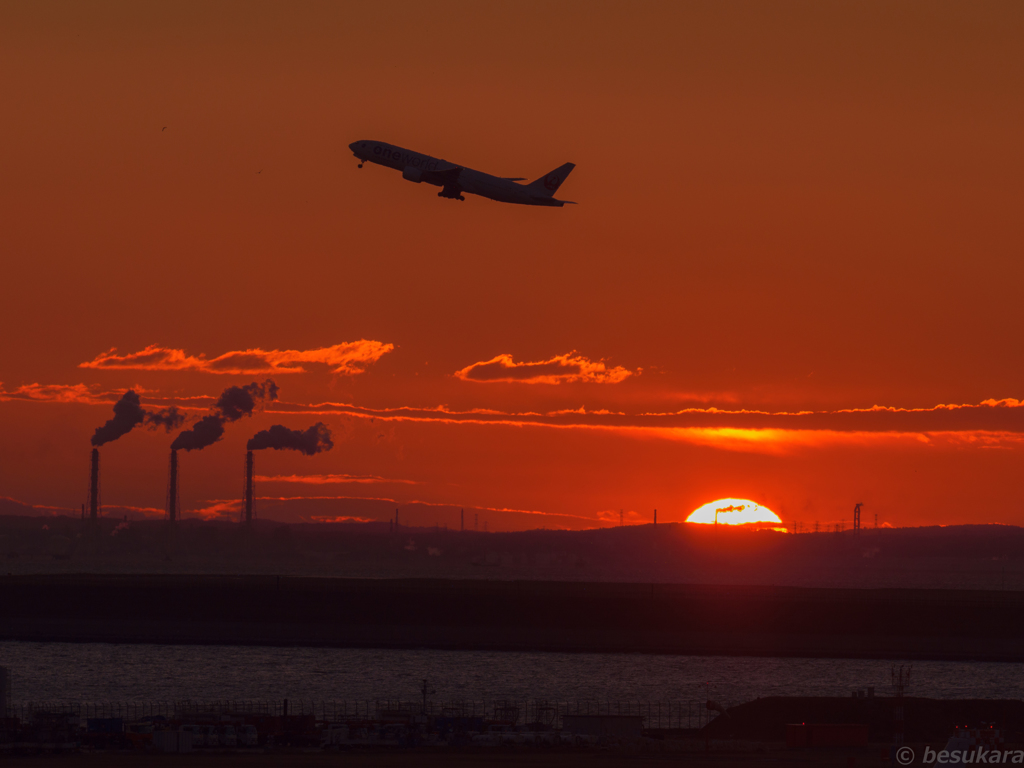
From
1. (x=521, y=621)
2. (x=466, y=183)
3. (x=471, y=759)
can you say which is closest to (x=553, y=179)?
(x=466, y=183)

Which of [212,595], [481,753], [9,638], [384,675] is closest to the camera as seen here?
[481,753]

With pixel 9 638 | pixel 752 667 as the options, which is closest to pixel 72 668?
pixel 9 638

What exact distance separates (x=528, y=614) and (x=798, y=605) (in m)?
34.7

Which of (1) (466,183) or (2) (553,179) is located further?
(2) (553,179)

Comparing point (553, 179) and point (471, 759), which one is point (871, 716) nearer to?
point (471, 759)

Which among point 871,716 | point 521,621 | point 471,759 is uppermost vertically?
point 521,621

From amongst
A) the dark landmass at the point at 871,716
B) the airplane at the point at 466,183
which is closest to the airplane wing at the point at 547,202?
the airplane at the point at 466,183

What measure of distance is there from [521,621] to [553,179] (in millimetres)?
57909

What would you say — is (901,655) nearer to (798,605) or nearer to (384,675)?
(798,605)

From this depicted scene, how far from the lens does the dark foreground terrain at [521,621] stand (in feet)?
502

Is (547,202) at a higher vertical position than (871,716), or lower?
higher

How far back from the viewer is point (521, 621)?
161m

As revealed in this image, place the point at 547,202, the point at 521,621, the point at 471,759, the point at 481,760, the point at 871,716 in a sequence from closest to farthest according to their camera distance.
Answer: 1. the point at 481,760
2. the point at 471,759
3. the point at 871,716
4. the point at 547,202
5. the point at 521,621

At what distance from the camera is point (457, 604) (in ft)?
550
